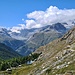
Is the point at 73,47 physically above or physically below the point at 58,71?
above

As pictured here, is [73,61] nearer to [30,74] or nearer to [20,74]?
[30,74]

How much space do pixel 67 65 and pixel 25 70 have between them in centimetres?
5727

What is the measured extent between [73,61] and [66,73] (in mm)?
19506

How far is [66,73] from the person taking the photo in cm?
11512

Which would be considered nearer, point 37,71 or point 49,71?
point 49,71

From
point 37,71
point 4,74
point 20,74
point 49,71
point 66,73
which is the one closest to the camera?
point 66,73

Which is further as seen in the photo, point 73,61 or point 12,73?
point 12,73

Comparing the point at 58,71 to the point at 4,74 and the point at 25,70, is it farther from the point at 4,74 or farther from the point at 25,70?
the point at 4,74

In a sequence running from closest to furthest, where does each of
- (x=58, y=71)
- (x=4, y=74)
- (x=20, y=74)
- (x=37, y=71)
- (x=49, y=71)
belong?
(x=58, y=71) < (x=49, y=71) < (x=37, y=71) < (x=20, y=74) < (x=4, y=74)

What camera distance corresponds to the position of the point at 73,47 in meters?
179

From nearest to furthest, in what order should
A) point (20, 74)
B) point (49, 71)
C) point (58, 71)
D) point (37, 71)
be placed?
point (58, 71)
point (49, 71)
point (37, 71)
point (20, 74)

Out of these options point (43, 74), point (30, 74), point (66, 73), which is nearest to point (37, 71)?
point (30, 74)

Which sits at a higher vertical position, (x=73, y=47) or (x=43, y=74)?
(x=73, y=47)

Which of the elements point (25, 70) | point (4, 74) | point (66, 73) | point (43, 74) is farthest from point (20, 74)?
point (66, 73)
